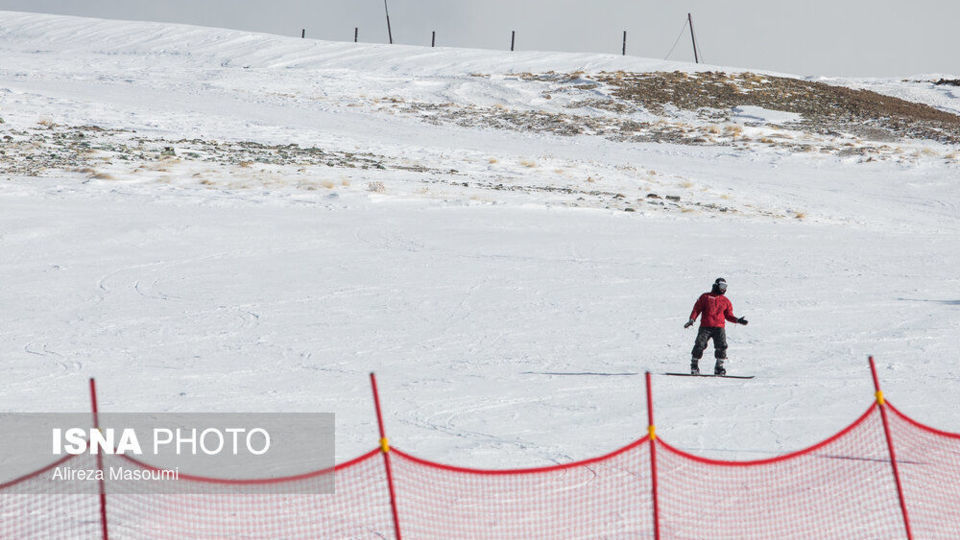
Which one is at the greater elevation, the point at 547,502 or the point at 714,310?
the point at 714,310

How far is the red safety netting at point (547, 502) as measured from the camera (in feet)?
22.0

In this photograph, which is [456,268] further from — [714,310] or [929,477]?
[929,477]

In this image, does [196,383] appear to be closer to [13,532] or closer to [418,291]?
[13,532]

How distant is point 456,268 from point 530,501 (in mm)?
10717

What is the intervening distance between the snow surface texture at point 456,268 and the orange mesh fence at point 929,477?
0.88 m

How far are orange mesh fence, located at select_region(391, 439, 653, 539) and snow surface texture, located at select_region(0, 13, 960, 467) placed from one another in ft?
1.95

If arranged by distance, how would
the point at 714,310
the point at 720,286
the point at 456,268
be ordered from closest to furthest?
the point at 720,286 < the point at 714,310 < the point at 456,268

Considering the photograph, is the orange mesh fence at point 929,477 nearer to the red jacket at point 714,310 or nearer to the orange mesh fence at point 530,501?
the orange mesh fence at point 530,501

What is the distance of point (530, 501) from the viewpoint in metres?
7.30

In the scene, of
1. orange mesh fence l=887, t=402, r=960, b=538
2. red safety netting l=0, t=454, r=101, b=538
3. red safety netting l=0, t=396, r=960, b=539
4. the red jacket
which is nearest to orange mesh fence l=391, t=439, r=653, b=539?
red safety netting l=0, t=396, r=960, b=539

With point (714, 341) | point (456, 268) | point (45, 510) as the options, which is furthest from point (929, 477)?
point (456, 268)

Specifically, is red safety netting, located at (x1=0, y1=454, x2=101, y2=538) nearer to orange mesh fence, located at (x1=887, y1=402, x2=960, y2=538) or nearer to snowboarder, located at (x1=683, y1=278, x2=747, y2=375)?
orange mesh fence, located at (x1=887, y1=402, x2=960, y2=538)

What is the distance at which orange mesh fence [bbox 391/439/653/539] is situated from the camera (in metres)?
6.78

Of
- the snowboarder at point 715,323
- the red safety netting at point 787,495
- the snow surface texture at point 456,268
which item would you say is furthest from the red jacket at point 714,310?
the red safety netting at point 787,495
